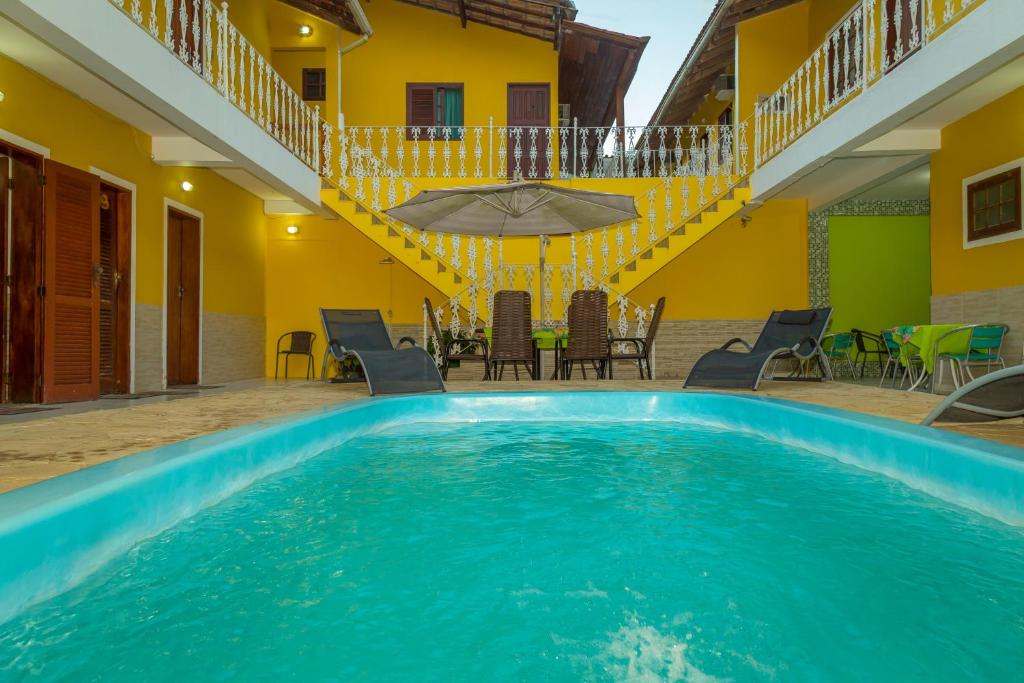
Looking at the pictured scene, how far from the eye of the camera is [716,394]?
4.70m

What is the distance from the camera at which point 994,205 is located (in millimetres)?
6559

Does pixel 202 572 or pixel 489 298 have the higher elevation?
pixel 489 298

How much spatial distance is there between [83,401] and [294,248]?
5429 mm

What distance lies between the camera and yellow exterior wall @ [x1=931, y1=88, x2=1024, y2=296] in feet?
20.6

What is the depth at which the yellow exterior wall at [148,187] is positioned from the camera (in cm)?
529

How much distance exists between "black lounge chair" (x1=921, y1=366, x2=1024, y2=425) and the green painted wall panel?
8.30 metres

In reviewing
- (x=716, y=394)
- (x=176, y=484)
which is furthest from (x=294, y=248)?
(x=176, y=484)

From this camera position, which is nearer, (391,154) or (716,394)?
(716,394)

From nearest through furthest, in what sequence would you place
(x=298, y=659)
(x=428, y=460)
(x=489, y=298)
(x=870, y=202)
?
(x=298, y=659), (x=428, y=460), (x=489, y=298), (x=870, y=202)

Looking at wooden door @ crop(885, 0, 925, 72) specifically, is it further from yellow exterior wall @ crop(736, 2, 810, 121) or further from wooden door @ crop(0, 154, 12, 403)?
wooden door @ crop(0, 154, 12, 403)

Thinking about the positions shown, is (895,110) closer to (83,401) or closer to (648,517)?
(648,517)

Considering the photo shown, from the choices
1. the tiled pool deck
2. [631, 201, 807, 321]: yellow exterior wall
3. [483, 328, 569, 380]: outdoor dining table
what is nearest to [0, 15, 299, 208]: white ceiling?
the tiled pool deck

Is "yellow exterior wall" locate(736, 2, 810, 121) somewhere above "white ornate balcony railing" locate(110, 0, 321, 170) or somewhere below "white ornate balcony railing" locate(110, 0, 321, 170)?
above

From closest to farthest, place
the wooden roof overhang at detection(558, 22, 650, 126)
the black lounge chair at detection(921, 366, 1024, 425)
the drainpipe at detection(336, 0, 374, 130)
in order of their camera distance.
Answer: the black lounge chair at detection(921, 366, 1024, 425), the drainpipe at detection(336, 0, 374, 130), the wooden roof overhang at detection(558, 22, 650, 126)
